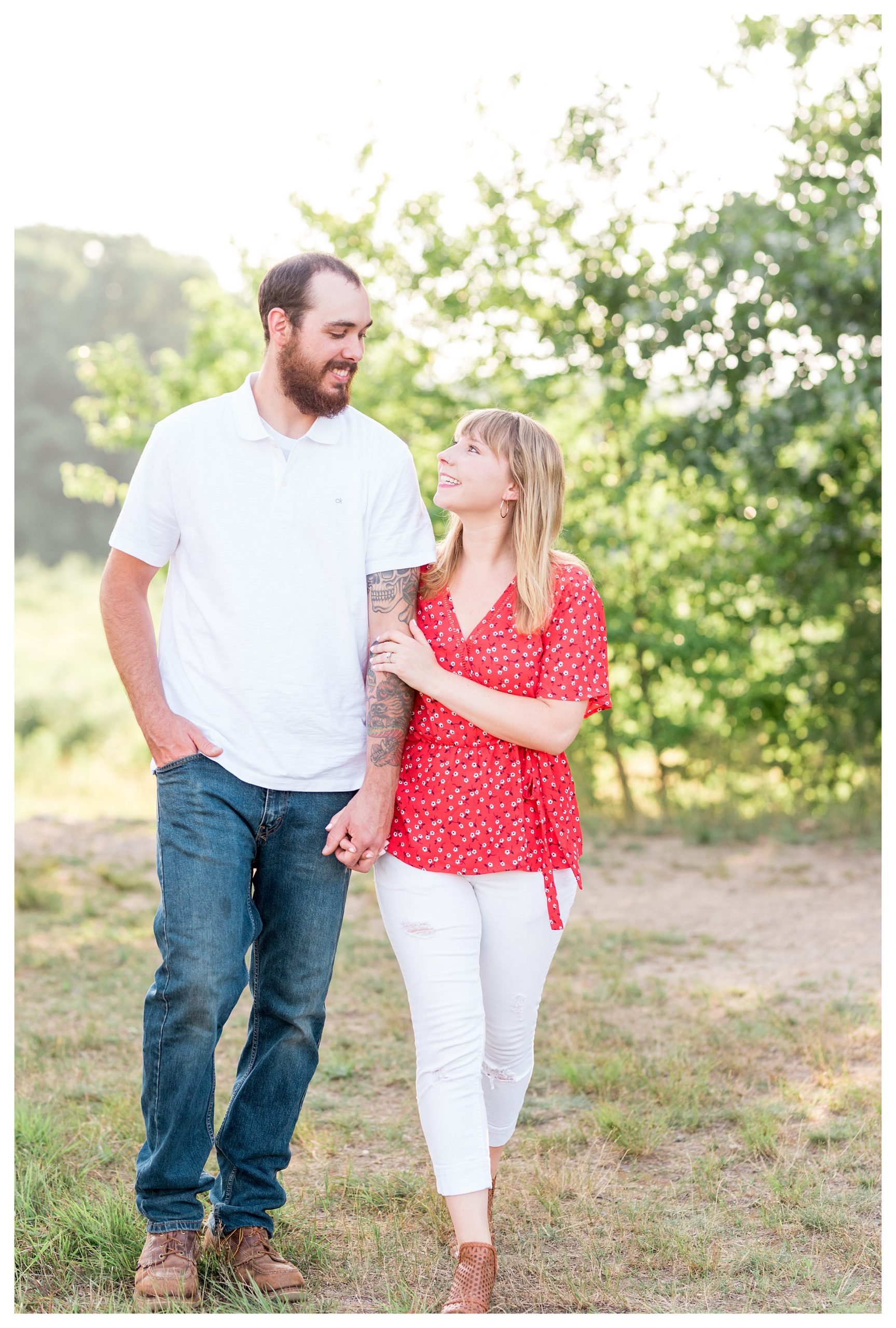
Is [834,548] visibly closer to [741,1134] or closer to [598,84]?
[598,84]

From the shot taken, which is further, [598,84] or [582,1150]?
[598,84]

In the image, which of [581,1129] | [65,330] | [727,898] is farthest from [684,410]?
[65,330]

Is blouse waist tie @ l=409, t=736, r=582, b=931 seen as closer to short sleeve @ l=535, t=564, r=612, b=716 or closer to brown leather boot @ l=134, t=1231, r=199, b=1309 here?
short sleeve @ l=535, t=564, r=612, b=716

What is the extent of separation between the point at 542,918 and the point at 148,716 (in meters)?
0.98

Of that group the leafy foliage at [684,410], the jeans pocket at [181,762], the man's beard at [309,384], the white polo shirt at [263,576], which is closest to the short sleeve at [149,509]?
the white polo shirt at [263,576]

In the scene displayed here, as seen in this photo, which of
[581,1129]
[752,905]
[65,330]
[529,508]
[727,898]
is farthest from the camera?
[65,330]

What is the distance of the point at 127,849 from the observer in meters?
8.12

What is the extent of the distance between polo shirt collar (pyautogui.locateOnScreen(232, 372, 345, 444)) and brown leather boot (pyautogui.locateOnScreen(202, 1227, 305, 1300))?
1.78 meters

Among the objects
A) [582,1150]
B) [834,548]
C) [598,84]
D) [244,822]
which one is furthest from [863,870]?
[244,822]

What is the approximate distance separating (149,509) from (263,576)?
296 millimetres

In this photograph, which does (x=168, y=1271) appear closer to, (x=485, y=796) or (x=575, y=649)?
(x=485, y=796)

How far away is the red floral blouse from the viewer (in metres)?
2.68

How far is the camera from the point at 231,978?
2.62 m

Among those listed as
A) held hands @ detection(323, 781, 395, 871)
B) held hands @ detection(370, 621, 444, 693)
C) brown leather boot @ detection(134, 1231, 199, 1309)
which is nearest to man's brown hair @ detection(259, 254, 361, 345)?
held hands @ detection(370, 621, 444, 693)
